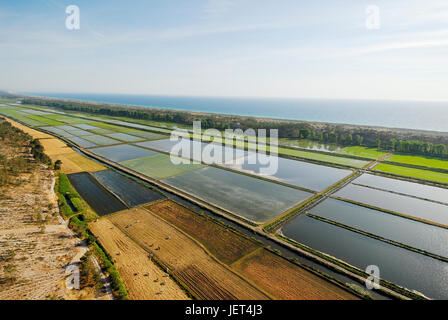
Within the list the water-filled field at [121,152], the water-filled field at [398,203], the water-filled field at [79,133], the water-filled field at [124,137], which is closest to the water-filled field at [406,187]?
the water-filled field at [398,203]

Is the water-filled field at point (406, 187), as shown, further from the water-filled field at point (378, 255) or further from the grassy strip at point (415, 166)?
the water-filled field at point (378, 255)

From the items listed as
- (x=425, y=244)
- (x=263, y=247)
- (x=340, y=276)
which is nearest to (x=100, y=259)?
(x=263, y=247)

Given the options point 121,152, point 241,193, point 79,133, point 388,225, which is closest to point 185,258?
point 241,193
